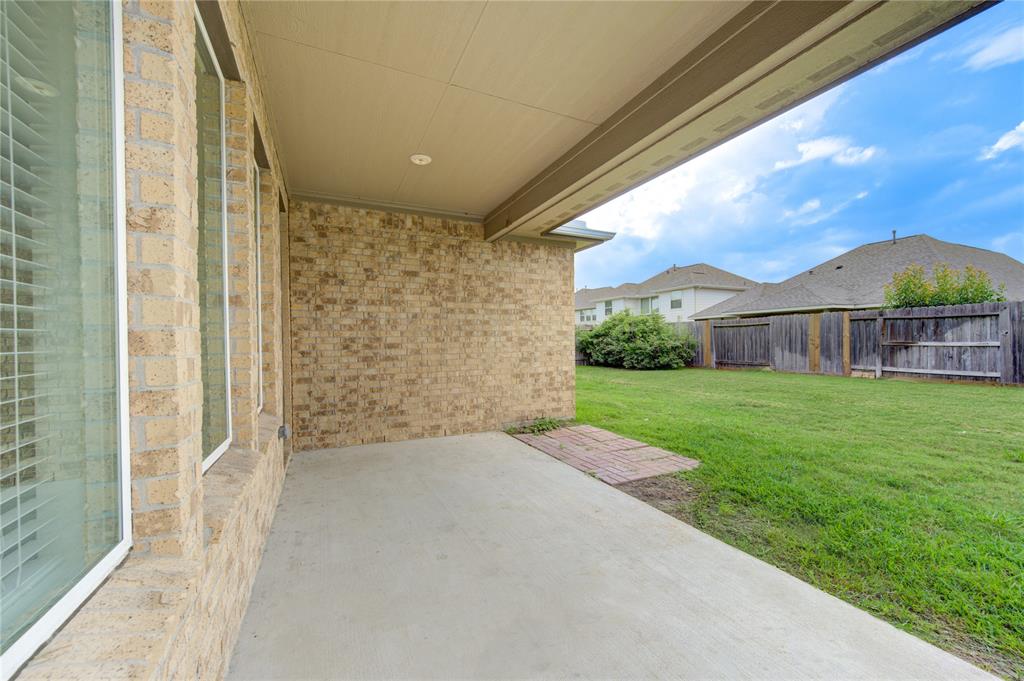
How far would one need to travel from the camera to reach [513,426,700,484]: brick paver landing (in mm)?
3975

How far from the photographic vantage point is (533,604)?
2.03 m

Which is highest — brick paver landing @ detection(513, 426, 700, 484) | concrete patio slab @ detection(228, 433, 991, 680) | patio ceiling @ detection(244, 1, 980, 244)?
patio ceiling @ detection(244, 1, 980, 244)

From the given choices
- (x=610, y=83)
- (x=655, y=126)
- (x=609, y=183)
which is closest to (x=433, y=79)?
(x=610, y=83)

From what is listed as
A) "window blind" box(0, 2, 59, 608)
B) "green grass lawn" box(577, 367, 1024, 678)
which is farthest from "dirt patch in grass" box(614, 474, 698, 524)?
"window blind" box(0, 2, 59, 608)

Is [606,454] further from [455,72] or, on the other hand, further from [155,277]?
[155,277]

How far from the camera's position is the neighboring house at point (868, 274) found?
13922mm

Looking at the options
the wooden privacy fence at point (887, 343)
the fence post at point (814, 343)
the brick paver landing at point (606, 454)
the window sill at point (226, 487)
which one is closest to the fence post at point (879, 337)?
the wooden privacy fence at point (887, 343)

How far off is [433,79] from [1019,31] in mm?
3506

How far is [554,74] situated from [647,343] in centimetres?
1128

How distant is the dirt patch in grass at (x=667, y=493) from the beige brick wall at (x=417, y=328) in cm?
252

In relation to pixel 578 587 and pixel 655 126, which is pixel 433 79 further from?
pixel 578 587

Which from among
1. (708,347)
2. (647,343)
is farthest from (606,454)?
(708,347)

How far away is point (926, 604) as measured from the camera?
1.99 metres

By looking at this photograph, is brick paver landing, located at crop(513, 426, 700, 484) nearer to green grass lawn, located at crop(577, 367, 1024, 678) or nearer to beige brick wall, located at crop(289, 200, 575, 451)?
green grass lawn, located at crop(577, 367, 1024, 678)
